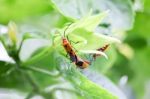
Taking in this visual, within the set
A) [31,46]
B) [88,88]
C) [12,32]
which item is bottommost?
[88,88]

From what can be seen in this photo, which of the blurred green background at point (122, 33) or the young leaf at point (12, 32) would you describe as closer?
the young leaf at point (12, 32)

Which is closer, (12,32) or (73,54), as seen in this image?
(73,54)

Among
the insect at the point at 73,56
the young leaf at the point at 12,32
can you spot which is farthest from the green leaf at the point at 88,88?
the young leaf at the point at 12,32

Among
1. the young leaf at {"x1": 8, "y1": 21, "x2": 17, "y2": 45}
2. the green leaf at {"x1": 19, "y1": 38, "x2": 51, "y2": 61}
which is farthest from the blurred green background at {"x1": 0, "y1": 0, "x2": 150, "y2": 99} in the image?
the young leaf at {"x1": 8, "y1": 21, "x2": 17, "y2": 45}

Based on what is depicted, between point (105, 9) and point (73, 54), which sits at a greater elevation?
point (105, 9)

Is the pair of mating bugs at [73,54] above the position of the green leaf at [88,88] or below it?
above

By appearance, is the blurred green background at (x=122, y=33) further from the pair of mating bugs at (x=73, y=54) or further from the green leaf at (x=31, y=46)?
the pair of mating bugs at (x=73, y=54)

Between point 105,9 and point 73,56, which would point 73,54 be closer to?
point 73,56

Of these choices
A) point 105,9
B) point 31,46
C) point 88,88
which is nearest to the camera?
point 88,88

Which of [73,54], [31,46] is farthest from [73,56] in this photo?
[31,46]
